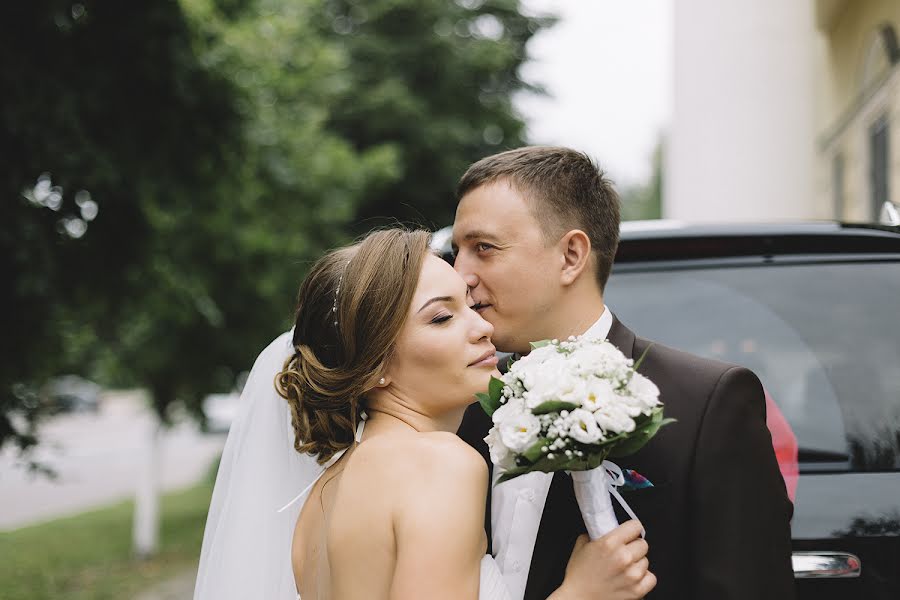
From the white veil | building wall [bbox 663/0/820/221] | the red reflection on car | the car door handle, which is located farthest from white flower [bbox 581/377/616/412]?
building wall [bbox 663/0/820/221]

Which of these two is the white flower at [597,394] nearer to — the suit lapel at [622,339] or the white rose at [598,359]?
the white rose at [598,359]

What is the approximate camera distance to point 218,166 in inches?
277

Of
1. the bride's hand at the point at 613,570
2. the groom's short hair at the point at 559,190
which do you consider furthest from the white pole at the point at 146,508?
the bride's hand at the point at 613,570

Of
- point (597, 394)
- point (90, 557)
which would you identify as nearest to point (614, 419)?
point (597, 394)

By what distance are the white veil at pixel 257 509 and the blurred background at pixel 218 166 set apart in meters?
0.74

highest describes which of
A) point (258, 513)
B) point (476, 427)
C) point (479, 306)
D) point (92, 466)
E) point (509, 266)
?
point (509, 266)

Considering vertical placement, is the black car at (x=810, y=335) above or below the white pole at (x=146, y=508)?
above

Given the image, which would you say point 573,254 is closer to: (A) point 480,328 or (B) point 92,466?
(A) point 480,328

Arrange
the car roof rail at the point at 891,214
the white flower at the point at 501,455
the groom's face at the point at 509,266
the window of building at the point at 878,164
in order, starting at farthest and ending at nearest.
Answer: the window of building at the point at 878,164
the car roof rail at the point at 891,214
the groom's face at the point at 509,266
the white flower at the point at 501,455

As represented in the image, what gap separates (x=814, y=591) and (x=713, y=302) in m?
1.03

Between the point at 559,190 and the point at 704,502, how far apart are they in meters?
0.92

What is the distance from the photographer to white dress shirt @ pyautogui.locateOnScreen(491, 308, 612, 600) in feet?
7.04

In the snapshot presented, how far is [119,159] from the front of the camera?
6.20 meters

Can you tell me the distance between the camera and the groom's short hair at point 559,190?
8.14 ft
